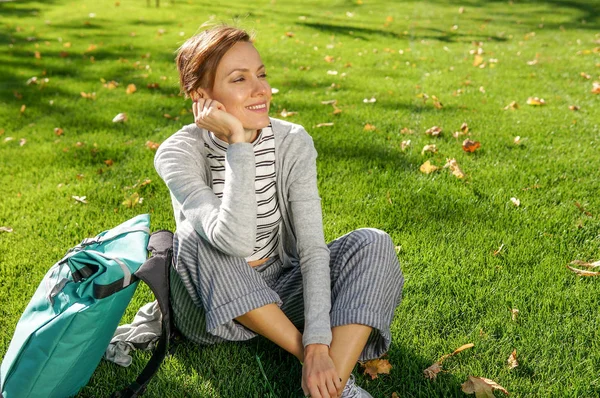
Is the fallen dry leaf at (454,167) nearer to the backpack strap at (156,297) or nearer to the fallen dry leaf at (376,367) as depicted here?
the fallen dry leaf at (376,367)

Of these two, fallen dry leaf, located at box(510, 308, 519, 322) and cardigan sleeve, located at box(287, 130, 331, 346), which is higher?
cardigan sleeve, located at box(287, 130, 331, 346)

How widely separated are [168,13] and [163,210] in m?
8.95

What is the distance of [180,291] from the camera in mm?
2270

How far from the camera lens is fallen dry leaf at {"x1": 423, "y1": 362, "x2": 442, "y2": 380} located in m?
2.22

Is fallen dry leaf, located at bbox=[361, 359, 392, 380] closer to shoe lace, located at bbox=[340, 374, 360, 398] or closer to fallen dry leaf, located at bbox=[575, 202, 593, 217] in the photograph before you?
shoe lace, located at bbox=[340, 374, 360, 398]

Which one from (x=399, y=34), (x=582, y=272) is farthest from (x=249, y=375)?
(x=399, y=34)

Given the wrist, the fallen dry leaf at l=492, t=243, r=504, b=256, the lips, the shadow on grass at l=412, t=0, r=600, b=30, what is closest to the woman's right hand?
the lips

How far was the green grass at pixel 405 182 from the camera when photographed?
7.59ft

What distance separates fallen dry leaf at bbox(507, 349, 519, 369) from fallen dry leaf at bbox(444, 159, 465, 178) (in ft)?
5.67

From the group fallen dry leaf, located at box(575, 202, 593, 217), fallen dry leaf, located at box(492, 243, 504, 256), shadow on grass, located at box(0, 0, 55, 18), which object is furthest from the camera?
shadow on grass, located at box(0, 0, 55, 18)

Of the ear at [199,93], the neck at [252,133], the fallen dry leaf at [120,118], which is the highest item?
the ear at [199,93]

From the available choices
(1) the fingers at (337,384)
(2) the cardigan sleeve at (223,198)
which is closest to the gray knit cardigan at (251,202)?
(2) the cardigan sleeve at (223,198)

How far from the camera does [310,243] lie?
2.26 metres

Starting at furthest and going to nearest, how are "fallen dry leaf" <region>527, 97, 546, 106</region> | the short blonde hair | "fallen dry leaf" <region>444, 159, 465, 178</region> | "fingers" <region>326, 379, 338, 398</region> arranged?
"fallen dry leaf" <region>527, 97, 546, 106</region> → "fallen dry leaf" <region>444, 159, 465, 178</region> → the short blonde hair → "fingers" <region>326, 379, 338, 398</region>
